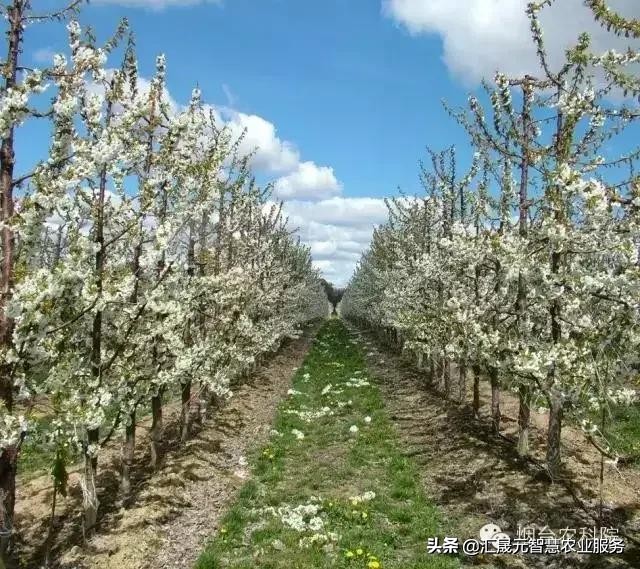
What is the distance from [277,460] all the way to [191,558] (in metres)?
5.70

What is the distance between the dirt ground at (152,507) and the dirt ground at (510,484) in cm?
494

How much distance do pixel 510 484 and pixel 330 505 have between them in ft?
13.1

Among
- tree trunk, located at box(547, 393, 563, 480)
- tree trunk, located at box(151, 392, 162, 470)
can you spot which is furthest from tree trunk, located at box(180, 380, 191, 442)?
tree trunk, located at box(547, 393, 563, 480)

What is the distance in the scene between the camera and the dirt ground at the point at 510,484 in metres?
10.7

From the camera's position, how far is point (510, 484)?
12.9 meters

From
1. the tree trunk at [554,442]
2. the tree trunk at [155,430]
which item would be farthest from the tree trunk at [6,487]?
the tree trunk at [554,442]

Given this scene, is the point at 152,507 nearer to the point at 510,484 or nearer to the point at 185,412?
the point at 185,412

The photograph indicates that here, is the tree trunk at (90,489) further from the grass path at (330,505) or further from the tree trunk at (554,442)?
the tree trunk at (554,442)

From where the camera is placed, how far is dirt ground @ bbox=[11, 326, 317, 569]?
10500 millimetres

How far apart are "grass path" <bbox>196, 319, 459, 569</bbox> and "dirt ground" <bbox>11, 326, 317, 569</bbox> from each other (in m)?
0.56

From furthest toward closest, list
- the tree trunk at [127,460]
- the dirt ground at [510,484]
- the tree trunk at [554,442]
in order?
1. the tree trunk at [127,460]
2. the tree trunk at [554,442]
3. the dirt ground at [510,484]

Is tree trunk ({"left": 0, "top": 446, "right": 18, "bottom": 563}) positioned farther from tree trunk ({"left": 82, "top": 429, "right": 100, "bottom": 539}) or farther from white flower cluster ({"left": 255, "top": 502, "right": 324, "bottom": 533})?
white flower cluster ({"left": 255, "top": 502, "right": 324, "bottom": 533})

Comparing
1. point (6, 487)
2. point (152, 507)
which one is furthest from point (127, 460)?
point (6, 487)

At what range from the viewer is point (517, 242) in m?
11.8
